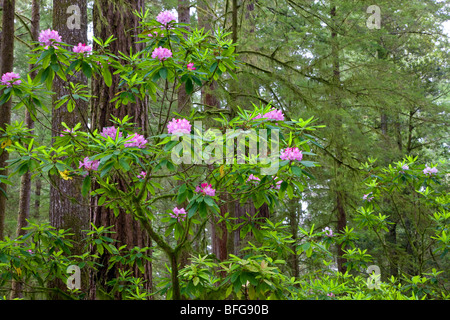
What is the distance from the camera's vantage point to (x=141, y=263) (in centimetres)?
373

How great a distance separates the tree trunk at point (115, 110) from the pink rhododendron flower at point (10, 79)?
1.29 meters

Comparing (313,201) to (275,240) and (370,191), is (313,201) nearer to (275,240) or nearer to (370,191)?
(370,191)

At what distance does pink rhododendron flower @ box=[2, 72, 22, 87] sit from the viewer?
277 centimetres

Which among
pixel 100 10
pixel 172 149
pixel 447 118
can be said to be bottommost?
pixel 172 149

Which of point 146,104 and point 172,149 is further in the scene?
point 146,104

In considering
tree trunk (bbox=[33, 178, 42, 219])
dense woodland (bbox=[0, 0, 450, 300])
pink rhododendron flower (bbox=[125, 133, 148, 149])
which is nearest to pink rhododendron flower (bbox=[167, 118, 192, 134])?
dense woodland (bbox=[0, 0, 450, 300])

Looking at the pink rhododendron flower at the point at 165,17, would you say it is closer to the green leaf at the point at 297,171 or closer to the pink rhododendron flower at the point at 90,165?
the pink rhododendron flower at the point at 90,165

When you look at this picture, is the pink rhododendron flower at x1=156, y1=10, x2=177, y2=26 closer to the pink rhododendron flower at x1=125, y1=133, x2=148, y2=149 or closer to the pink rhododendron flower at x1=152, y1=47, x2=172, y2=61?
the pink rhododendron flower at x1=152, y1=47, x2=172, y2=61

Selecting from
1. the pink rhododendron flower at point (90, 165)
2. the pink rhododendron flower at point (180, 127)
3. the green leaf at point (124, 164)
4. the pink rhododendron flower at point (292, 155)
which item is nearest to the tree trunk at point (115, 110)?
the pink rhododendron flower at point (90, 165)

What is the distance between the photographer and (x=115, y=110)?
4.15 meters

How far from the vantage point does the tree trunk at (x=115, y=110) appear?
403cm

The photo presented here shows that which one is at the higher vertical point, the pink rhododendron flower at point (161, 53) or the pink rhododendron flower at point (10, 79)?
the pink rhododendron flower at point (161, 53)

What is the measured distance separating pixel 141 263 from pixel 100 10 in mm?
2546
